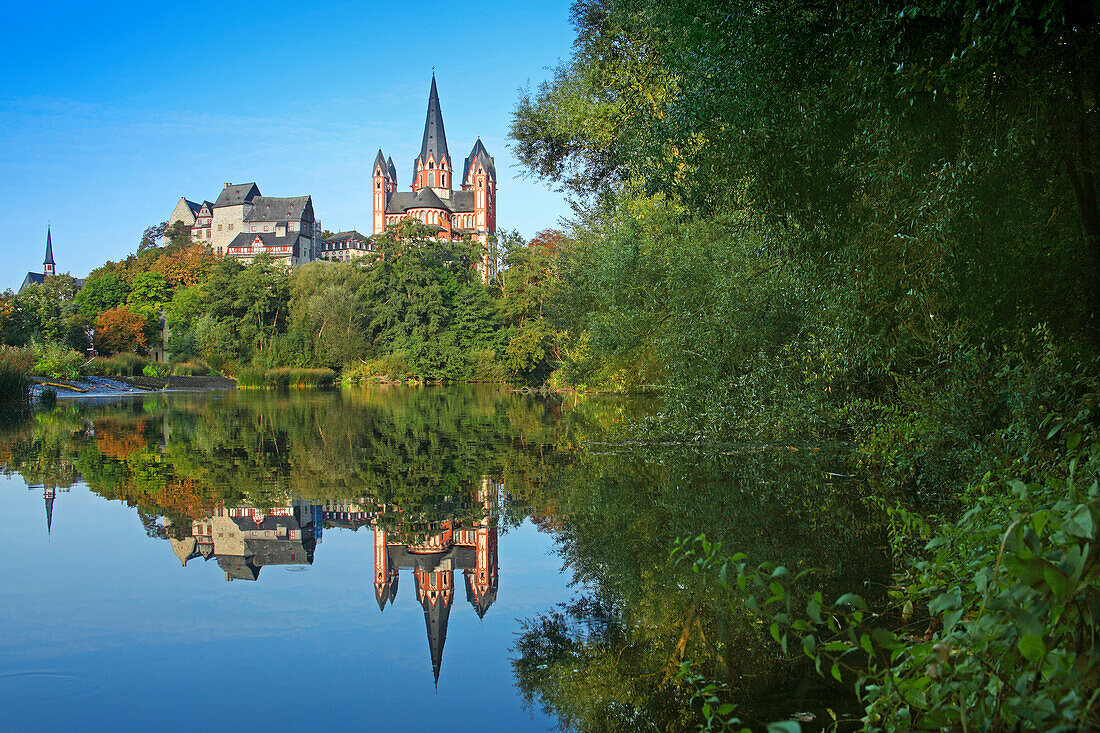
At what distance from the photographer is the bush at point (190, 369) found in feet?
158

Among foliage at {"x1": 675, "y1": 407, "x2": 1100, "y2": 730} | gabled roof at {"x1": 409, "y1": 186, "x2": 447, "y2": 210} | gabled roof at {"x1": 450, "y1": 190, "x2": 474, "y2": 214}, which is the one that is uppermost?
gabled roof at {"x1": 450, "y1": 190, "x2": 474, "y2": 214}

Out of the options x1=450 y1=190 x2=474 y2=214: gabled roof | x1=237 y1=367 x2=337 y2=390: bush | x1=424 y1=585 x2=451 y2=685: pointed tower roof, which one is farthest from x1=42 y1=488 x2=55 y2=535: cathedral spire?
x1=450 y1=190 x2=474 y2=214: gabled roof

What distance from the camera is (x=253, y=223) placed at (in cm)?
11281

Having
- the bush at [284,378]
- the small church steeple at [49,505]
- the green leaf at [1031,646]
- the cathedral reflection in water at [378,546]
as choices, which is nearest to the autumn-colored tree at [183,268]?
the bush at [284,378]

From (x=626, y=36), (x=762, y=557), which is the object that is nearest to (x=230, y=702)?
(x=762, y=557)

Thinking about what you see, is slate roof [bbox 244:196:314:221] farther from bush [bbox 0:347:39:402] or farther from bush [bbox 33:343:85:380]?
bush [bbox 0:347:39:402]

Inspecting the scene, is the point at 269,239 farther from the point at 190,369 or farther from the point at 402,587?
the point at 402,587

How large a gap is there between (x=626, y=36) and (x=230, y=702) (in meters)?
14.4

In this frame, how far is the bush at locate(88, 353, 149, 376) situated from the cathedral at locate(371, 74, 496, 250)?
7499 cm

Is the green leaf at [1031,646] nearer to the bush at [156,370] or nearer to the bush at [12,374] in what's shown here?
A: the bush at [12,374]

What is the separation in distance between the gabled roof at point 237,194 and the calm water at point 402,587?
11082 centimetres

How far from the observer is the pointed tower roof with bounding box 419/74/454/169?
118250 millimetres

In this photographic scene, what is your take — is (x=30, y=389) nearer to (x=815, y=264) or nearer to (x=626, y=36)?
(x=626, y=36)

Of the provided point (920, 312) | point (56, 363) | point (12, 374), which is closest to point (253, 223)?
point (56, 363)
